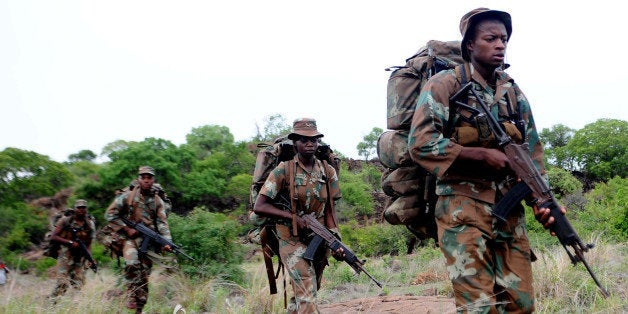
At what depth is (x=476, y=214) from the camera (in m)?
3.53

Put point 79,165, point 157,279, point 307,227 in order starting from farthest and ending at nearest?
point 79,165, point 157,279, point 307,227

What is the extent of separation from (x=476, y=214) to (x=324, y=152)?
3.16m

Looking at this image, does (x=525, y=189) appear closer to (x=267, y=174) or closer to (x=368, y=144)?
(x=267, y=174)

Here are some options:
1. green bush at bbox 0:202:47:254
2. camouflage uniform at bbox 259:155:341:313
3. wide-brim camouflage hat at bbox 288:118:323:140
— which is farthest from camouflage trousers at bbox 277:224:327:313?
green bush at bbox 0:202:47:254

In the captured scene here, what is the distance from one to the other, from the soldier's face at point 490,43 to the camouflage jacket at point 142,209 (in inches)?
234

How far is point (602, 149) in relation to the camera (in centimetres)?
2706

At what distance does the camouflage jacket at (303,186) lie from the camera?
592 cm

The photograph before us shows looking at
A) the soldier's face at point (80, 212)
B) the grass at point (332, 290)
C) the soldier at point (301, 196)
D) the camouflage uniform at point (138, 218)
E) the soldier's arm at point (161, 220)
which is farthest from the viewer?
the soldier's face at point (80, 212)

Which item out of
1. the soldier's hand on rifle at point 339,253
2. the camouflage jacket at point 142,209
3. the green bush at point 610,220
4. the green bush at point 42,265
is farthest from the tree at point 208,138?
the soldier's hand on rifle at point 339,253

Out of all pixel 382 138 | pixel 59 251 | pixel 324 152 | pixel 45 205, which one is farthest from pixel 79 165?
pixel 382 138

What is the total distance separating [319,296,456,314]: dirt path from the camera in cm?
604

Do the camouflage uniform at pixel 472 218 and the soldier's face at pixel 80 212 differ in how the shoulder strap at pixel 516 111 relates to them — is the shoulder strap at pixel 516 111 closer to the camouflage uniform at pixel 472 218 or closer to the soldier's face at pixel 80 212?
the camouflage uniform at pixel 472 218

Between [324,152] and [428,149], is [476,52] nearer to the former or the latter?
[428,149]

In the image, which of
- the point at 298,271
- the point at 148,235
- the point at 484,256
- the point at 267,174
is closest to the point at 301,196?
the point at 267,174
